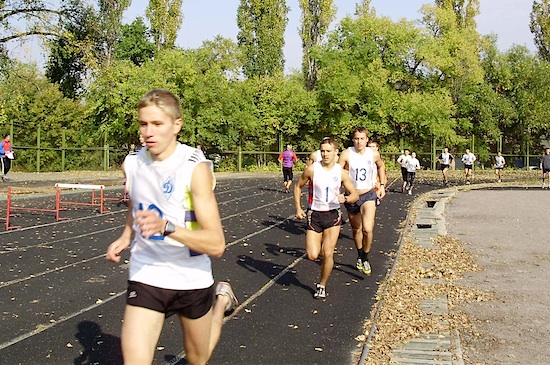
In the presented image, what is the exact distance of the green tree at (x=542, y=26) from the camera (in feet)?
184

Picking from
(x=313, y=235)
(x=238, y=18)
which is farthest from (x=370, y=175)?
(x=238, y=18)

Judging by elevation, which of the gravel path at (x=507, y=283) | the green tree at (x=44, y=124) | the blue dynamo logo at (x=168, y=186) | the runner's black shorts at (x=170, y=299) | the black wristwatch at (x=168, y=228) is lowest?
the gravel path at (x=507, y=283)

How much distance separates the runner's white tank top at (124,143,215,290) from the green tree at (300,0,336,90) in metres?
50.6

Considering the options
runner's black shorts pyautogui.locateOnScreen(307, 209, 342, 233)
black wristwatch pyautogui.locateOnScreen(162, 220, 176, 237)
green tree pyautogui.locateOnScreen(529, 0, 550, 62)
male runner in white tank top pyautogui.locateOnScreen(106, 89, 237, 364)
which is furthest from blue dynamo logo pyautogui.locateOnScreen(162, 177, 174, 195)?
green tree pyautogui.locateOnScreen(529, 0, 550, 62)

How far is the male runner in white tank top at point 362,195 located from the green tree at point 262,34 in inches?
1723

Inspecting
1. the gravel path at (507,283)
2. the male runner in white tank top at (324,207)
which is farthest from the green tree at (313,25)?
the male runner in white tank top at (324,207)

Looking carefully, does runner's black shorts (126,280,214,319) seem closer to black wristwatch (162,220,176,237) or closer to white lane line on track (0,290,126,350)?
black wristwatch (162,220,176,237)

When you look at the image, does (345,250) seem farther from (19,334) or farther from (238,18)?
(238,18)

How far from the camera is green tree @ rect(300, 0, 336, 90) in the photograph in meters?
53.7

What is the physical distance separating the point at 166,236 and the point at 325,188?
16.0ft

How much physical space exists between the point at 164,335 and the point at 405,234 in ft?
28.3

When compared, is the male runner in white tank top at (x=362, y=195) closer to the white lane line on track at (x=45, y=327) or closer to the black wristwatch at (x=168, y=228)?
the white lane line on track at (x=45, y=327)

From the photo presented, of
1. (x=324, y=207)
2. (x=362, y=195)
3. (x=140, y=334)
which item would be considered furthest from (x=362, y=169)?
(x=140, y=334)

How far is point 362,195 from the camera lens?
984cm
